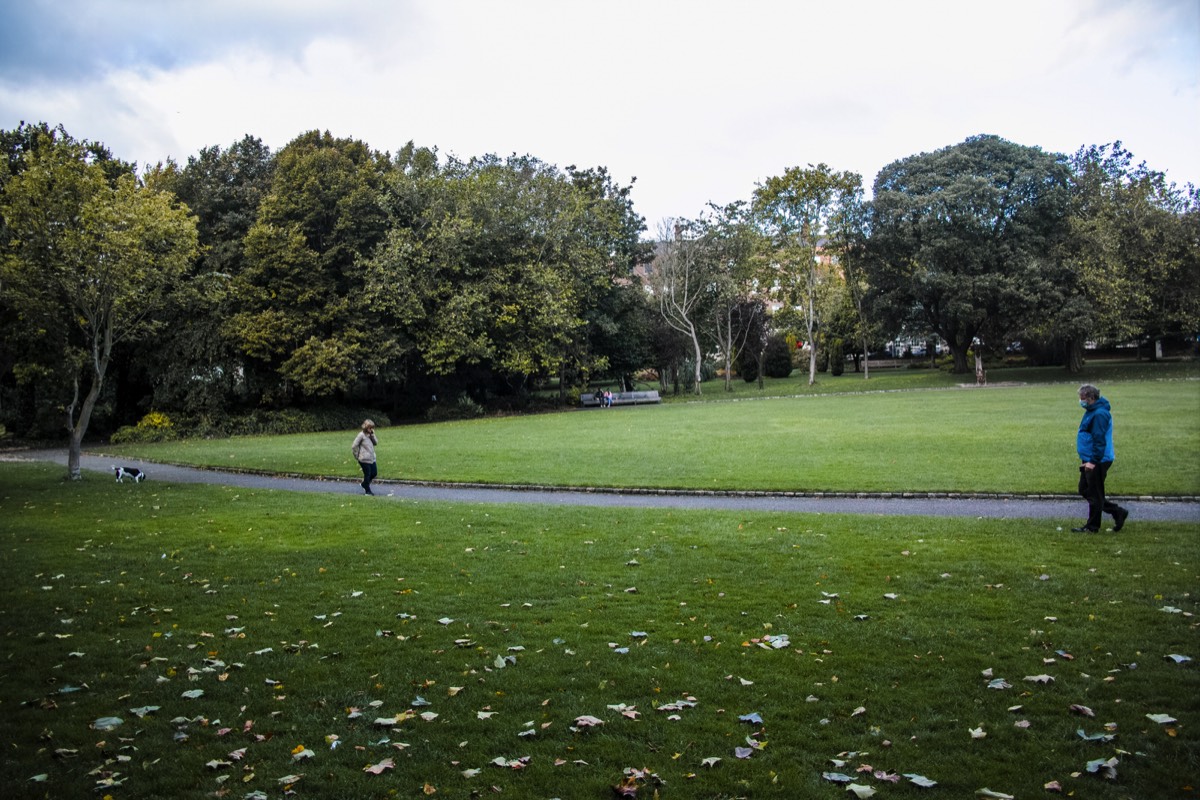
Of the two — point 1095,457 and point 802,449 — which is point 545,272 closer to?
point 802,449

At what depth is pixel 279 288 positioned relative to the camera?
36969 mm

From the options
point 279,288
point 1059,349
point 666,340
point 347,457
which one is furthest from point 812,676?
point 1059,349

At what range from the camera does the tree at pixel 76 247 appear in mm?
17469

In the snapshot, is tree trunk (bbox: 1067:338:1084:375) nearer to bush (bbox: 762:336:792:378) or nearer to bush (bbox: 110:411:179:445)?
bush (bbox: 762:336:792:378)

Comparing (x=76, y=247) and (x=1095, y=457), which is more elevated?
(x=76, y=247)

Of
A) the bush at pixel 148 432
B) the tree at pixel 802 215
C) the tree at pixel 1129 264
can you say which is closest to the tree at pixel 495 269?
the bush at pixel 148 432

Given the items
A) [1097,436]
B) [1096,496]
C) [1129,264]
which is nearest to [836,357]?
[1129,264]

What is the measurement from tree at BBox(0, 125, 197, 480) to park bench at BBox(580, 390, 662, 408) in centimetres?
3104

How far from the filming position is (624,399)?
49.8 meters

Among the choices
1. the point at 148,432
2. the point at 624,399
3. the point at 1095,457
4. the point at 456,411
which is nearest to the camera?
the point at 1095,457

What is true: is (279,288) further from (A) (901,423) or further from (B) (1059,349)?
(B) (1059,349)

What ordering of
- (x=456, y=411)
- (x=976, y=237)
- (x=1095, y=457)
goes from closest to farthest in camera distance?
(x=1095, y=457) < (x=456, y=411) < (x=976, y=237)

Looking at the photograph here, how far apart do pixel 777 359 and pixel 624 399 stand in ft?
69.0

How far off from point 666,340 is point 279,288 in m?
29.3
